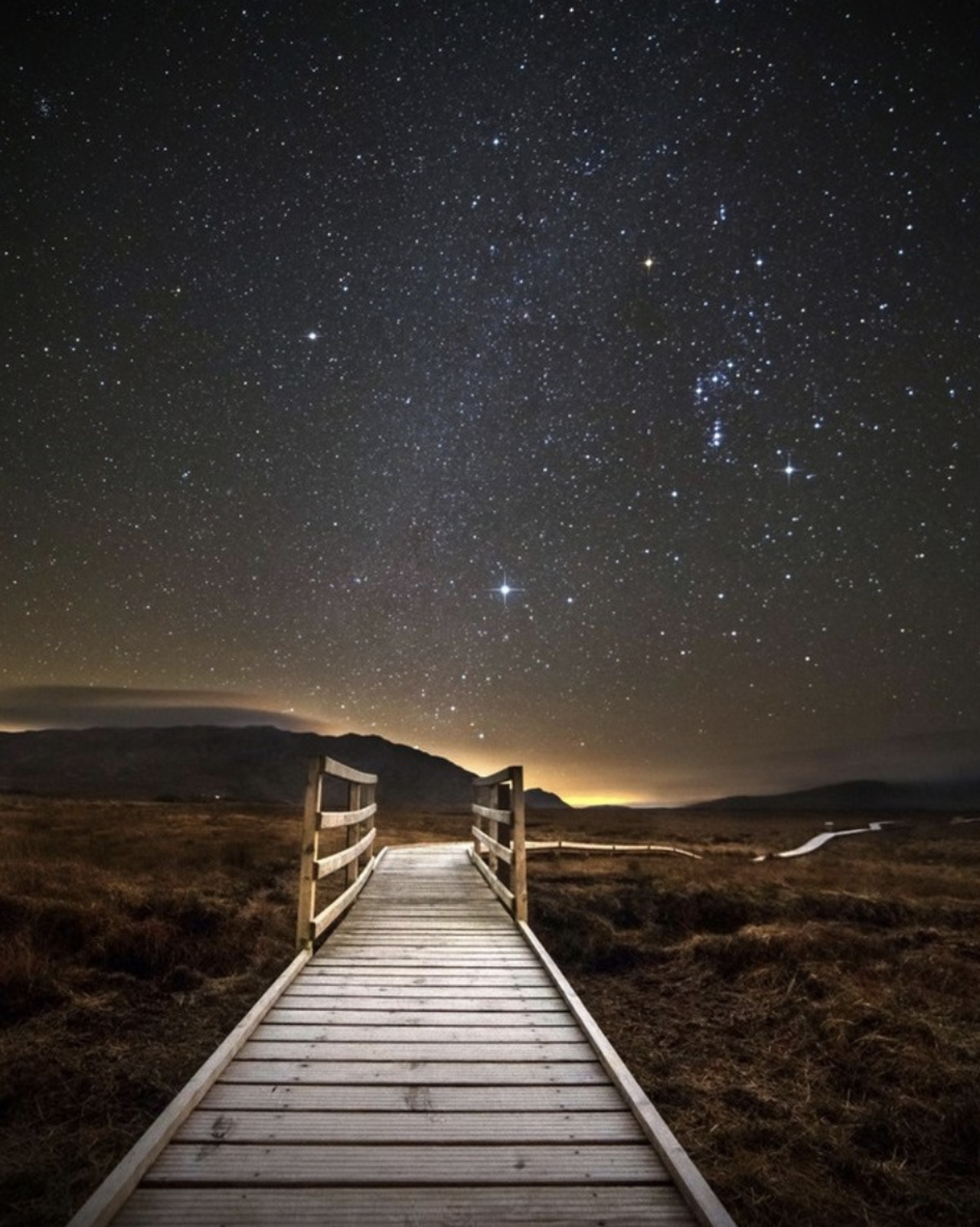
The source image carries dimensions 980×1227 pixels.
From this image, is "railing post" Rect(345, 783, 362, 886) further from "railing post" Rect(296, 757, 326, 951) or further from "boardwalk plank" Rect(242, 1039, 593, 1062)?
"boardwalk plank" Rect(242, 1039, 593, 1062)

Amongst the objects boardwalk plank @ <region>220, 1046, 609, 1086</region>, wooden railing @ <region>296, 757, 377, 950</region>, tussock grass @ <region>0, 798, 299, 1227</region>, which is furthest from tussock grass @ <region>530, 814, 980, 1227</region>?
tussock grass @ <region>0, 798, 299, 1227</region>

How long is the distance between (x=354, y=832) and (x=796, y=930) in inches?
233

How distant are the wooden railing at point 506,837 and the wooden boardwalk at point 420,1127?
231cm

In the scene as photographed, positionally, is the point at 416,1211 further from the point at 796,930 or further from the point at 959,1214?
the point at 796,930

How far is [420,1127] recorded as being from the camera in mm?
2949

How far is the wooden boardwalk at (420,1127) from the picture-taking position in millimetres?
2404

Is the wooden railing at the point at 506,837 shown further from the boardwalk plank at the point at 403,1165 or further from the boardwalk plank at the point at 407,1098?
the boardwalk plank at the point at 403,1165

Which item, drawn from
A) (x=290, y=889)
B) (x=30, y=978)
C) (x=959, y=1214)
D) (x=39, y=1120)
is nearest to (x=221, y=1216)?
(x=39, y=1120)

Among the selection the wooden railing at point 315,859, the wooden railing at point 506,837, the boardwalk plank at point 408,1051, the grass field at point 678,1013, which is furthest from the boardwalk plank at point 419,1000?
the wooden railing at point 506,837

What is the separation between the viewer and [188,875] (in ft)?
41.3

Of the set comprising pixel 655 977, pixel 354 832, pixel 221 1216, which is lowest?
pixel 655 977

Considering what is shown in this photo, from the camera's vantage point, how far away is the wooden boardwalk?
2404 mm

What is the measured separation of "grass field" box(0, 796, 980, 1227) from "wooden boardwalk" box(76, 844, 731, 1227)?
3.98ft

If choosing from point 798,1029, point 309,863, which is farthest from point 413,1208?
point 798,1029
